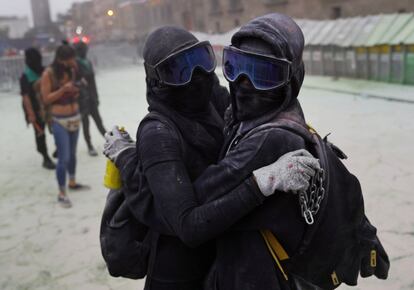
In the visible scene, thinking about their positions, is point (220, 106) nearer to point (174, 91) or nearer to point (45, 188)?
point (174, 91)

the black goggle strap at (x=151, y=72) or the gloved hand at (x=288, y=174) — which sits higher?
the black goggle strap at (x=151, y=72)

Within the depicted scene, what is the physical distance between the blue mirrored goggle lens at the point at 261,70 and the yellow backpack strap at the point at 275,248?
1.56ft

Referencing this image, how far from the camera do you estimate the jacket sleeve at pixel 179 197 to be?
1.34 m

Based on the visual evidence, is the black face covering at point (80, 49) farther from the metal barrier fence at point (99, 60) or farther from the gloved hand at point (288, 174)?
the metal barrier fence at point (99, 60)

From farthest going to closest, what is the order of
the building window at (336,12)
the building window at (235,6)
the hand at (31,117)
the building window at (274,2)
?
the building window at (235,6)
the building window at (274,2)
the building window at (336,12)
the hand at (31,117)

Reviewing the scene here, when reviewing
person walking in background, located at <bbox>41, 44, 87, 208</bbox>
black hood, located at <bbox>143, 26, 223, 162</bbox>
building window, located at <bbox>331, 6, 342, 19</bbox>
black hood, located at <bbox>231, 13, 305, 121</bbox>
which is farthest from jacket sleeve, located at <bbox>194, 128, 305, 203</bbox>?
building window, located at <bbox>331, 6, 342, 19</bbox>

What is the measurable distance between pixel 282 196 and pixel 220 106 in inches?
29.9

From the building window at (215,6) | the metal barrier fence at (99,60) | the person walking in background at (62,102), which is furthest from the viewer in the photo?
the building window at (215,6)

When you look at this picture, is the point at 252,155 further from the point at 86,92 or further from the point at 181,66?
the point at 86,92

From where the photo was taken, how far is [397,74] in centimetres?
1150

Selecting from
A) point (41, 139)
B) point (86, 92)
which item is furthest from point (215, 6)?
point (41, 139)

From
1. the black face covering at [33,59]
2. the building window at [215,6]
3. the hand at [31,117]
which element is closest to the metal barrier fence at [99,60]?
the building window at [215,6]

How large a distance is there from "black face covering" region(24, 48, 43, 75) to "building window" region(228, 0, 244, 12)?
23581mm

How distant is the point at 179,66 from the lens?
5.21 ft
